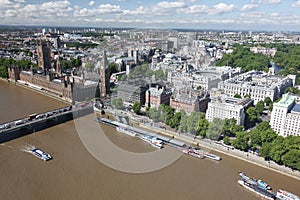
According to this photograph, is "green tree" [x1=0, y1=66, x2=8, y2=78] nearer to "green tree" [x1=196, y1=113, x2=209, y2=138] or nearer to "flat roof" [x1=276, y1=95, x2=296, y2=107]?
"green tree" [x1=196, y1=113, x2=209, y2=138]

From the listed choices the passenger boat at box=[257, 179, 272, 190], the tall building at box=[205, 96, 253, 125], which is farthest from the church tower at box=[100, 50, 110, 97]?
the passenger boat at box=[257, 179, 272, 190]

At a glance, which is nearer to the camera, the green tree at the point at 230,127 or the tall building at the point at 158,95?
the green tree at the point at 230,127

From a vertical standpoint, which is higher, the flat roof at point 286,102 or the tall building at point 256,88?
the flat roof at point 286,102

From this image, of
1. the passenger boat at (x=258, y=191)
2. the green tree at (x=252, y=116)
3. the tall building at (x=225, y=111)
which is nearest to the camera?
the passenger boat at (x=258, y=191)

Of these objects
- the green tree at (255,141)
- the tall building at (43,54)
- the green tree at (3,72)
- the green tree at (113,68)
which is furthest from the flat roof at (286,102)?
the green tree at (3,72)

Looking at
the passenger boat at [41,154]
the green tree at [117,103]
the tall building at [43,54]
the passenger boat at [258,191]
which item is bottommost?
the passenger boat at [258,191]

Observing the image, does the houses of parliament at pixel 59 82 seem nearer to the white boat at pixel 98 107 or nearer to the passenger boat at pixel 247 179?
the white boat at pixel 98 107

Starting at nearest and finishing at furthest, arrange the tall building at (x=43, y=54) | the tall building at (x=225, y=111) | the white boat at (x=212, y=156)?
the white boat at (x=212, y=156) → the tall building at (x=225, y=111) → the tall building at (x=43, y=54)
